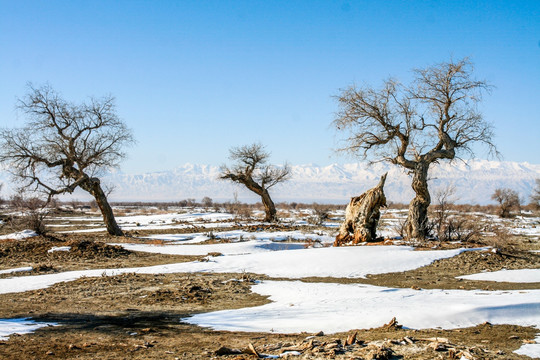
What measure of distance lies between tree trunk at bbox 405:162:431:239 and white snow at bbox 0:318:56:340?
14.1 m

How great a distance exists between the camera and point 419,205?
17.6 m

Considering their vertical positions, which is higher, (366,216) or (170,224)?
(366,216)

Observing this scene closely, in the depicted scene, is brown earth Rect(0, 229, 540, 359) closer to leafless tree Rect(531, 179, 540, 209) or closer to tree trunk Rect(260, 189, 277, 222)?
tree trunk Rect(260, 189, 277, 222)

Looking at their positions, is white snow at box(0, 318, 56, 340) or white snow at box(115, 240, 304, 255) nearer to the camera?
white snow at box(0, 318, 56, 340)

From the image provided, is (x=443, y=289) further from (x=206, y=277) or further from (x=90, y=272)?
(x=90, y=272)

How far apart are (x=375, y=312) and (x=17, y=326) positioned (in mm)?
5538

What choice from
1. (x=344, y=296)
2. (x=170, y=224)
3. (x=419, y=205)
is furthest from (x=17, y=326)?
(x=170, y=224)

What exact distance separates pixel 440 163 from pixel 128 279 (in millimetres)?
12970

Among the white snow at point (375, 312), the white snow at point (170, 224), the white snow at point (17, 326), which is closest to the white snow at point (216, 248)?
the white snow at point (375, 312)

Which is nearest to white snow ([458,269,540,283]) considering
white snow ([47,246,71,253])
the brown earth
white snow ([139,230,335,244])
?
the brown earth

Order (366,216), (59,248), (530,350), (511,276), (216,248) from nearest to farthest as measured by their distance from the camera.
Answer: (530,350)
(511,276)
(59,248)
(366,216)
(216,248)

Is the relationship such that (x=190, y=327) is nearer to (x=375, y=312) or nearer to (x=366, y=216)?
(x=375, y=312)

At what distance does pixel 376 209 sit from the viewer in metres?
17.3

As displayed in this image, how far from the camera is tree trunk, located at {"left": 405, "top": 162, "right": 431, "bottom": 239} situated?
1738 centimetres
